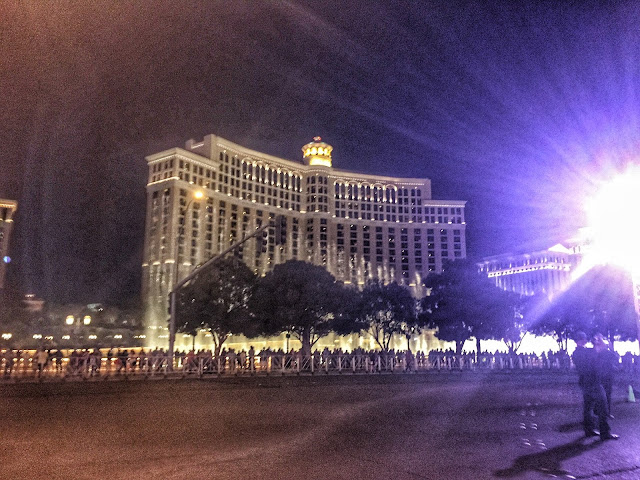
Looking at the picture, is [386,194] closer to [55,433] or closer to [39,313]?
[39,313]

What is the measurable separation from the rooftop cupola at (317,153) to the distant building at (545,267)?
4635 cm

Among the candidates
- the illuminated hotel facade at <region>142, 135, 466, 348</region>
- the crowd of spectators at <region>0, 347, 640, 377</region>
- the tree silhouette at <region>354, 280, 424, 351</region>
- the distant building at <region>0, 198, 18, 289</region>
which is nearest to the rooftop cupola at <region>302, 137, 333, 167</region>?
the illuminated hotel facade at <region>142, 135, 466, 348</region>

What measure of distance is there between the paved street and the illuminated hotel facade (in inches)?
3137

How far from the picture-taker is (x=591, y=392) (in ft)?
31.6

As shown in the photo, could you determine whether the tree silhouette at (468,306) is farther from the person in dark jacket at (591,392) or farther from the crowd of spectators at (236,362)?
the person in dark jacket at (591,392)

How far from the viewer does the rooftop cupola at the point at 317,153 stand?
413 feet

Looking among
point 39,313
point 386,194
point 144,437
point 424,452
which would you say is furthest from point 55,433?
point 386,194

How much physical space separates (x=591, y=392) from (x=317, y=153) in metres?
119

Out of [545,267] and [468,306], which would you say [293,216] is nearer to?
[545,267]

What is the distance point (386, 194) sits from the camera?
415ft

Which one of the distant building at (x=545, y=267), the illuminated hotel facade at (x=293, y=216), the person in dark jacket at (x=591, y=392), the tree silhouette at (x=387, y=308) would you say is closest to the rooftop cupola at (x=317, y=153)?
the illuminated hotel facade at (x=293, y=216)

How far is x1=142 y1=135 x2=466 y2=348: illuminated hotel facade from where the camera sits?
9731 cm

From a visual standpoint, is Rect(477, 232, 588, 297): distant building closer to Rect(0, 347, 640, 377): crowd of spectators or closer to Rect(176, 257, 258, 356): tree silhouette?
Rect(176, 257, 258, 356): tree silhouette

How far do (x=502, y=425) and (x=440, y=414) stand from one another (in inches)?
75.7
